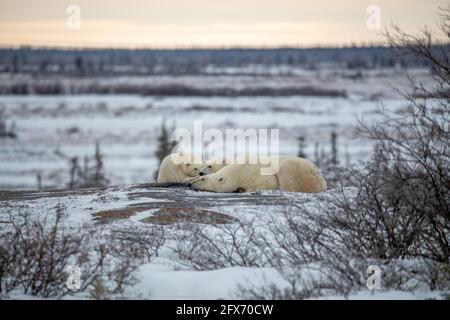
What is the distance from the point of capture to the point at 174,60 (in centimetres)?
14200

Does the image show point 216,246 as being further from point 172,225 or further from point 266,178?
point 266,178

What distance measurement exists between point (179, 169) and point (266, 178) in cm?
239

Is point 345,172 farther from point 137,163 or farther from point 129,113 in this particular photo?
point 129,113

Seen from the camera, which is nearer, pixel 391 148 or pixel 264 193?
pixel 391 148

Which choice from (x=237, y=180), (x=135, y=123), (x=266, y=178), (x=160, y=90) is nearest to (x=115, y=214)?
(x=237, y=180)

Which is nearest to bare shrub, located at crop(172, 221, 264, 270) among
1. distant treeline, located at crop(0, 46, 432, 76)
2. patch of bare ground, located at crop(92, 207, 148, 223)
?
patch of bare ground, located at crop(92, 207, 148, 223)

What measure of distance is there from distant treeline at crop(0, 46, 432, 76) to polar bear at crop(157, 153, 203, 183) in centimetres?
8763

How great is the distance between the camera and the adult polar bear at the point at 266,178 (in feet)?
42.1

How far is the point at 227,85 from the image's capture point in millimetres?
84000

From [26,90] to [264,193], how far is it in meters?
65.5

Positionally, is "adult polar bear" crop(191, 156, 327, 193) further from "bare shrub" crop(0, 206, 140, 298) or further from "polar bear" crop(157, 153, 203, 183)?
"bare shrub" crop(0, 206, 140, 298)

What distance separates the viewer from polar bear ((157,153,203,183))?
14.9 meters

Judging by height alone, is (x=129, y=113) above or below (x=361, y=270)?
above

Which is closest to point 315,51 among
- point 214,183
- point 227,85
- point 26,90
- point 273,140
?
point 227,85
